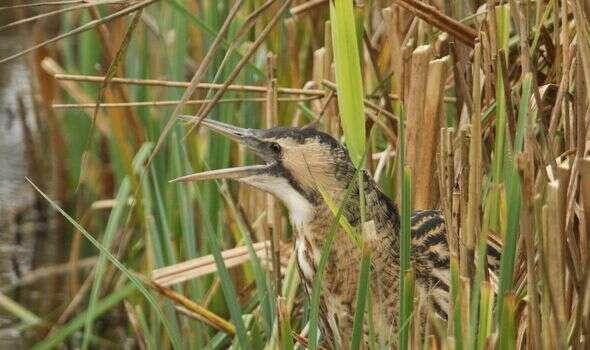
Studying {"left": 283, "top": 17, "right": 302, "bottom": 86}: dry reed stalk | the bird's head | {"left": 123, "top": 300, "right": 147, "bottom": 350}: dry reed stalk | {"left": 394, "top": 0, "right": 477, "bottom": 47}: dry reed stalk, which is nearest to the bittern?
the bird's head

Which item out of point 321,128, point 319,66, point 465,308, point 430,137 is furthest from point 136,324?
point 465,308

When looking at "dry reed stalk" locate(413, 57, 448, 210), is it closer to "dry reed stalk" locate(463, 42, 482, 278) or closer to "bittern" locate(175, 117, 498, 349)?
"bittern" locate(175, 117, 498, 349)

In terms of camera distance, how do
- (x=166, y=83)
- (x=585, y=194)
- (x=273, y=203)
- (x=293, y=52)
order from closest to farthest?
(x=585, y=194) → (x=273, y=203) → (x=166, y=83) → (x=293, y=52)

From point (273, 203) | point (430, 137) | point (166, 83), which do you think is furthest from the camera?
point (166, 83)

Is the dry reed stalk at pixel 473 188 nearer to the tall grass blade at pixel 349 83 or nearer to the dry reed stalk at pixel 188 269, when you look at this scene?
the tall grass blade at pixel 349 83

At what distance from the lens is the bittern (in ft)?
8.33

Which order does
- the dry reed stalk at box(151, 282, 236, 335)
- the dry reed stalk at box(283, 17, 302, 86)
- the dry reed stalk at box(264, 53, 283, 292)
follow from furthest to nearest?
1. the dry reed stalk at box(283, 17, 302, 86)
2. the dry reed stalk at box(151, 282, 236, 335)
3. the dry reed stalk at box(264, 53, 283, 292)

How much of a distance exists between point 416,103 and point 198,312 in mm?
764

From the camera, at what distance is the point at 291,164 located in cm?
261

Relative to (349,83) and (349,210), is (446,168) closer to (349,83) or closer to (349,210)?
(349,83)

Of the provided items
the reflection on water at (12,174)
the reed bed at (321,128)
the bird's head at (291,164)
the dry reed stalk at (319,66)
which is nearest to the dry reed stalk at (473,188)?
the reed bed at (321,128)

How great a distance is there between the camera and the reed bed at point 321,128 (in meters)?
2.00

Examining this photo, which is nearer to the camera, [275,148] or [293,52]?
[275,148]

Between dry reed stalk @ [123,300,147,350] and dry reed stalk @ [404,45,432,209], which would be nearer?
dry reed stalk @ [404,45,432,209]
